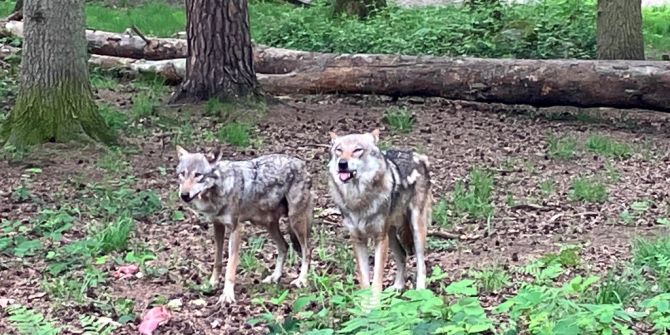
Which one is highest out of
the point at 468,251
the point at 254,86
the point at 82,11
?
the point at 82,11

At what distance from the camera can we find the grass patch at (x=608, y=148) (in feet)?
34.9

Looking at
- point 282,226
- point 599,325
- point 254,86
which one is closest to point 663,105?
point 254,86

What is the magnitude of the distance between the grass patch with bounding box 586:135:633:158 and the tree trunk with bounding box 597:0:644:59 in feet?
10.1

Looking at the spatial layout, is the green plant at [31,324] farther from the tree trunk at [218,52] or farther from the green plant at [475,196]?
the tree trunk at [218,52]

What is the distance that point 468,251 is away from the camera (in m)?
7.41

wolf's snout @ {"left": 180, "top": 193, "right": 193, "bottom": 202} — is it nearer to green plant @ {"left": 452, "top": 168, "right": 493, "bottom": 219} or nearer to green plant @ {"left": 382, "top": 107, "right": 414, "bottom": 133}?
green plant @ {"left": 452, "top": 168, "right": 493, "bottom": 219}

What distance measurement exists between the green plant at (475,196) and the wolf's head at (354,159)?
272 centimetres

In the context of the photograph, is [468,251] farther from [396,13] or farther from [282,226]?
[396,13]

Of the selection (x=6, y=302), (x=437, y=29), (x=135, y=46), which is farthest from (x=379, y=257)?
(x=437, y=29)

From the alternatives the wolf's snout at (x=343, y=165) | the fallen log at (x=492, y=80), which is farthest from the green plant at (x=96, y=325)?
the fallen log at (x=492, y=80)

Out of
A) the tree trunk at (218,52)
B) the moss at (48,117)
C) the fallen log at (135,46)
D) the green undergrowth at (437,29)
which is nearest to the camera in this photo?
the moss at (48,117)

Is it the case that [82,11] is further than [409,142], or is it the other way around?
[409,142]

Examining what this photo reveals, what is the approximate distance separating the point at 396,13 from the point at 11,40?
823cm

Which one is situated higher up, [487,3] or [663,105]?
[487,3]
